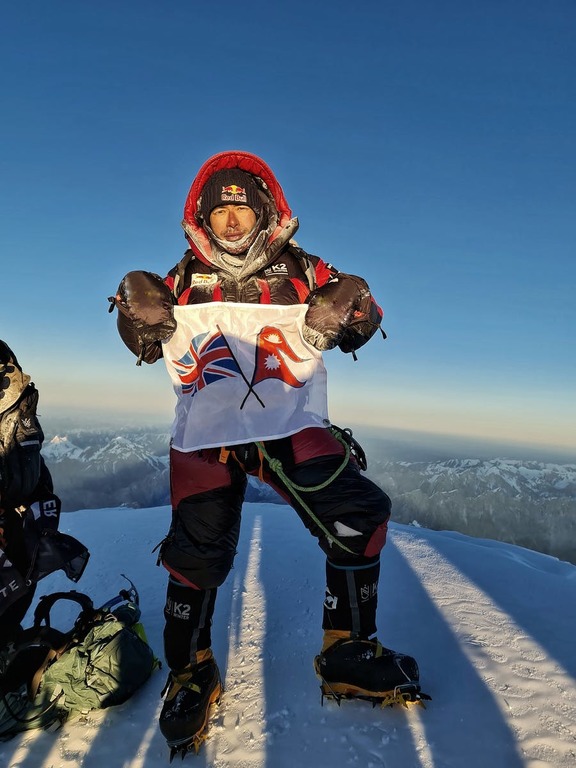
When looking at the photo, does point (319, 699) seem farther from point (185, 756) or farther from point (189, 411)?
point (189, 411)

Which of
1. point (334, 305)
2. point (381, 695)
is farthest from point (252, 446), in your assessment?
point (381, 695)

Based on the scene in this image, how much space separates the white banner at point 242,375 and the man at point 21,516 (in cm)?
83

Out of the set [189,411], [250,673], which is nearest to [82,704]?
[250,673]

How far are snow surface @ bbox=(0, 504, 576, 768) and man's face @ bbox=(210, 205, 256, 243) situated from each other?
2453 mm

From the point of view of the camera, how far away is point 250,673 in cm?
229

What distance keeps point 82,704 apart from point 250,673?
0.82 m

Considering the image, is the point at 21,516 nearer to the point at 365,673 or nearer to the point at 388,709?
the point at 365,673

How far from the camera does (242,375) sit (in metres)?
2.34

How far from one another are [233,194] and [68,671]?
2.76 m

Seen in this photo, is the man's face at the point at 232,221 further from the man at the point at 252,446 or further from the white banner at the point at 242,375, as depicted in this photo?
the white banner at the point at 242,375

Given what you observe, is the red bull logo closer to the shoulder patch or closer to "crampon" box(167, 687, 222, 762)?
the shoulder patch

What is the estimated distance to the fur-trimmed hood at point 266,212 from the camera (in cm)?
255

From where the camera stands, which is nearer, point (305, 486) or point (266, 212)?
point (305, 486)

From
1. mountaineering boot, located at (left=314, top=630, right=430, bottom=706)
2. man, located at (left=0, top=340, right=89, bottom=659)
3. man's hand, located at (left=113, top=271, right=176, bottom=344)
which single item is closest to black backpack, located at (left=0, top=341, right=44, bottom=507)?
man, located at (left=0, top=340, right=89, bottom=659)
